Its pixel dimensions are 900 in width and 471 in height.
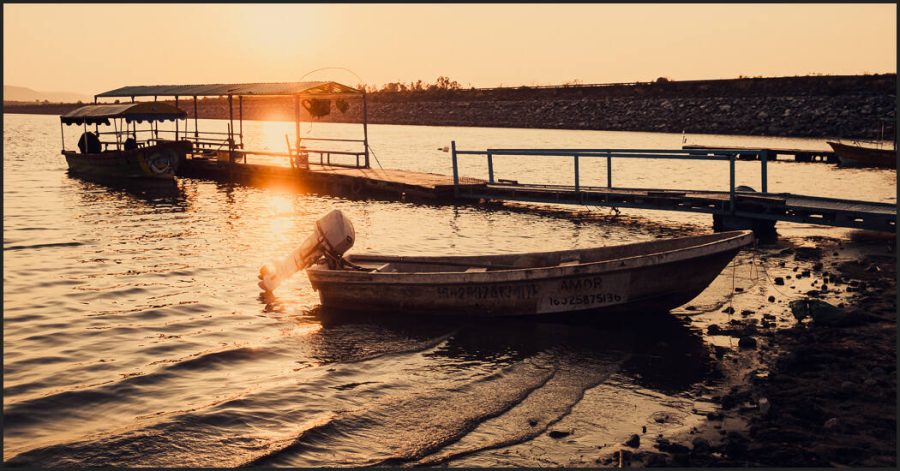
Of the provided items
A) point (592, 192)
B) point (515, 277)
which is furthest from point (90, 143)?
point (515, 277)

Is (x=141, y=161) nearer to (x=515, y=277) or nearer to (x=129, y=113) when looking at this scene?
(x=129, y=113)

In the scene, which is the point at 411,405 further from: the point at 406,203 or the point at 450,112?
the point at 450,112

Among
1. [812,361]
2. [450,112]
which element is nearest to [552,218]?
[812,361]

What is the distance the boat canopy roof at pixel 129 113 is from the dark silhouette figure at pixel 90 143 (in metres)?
0.90

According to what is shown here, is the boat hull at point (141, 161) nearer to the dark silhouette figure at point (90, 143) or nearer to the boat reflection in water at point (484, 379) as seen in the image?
the dark silhouette figure at point (90, 143)

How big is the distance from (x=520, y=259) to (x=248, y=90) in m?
25.5

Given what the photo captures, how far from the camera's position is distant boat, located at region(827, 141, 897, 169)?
34.8 meters

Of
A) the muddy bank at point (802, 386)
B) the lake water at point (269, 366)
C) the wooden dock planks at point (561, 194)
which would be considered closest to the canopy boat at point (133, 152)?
the wooden dock planks at point (561, 194)

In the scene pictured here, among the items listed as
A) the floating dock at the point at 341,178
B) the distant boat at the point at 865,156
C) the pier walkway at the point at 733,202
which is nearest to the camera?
the pier walkway at the point at 733,202

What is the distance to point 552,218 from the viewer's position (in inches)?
968

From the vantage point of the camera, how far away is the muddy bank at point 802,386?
716cm

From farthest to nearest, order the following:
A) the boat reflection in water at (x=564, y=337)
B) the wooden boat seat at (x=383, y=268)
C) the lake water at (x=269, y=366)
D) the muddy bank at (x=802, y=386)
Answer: the wooden boat seat at (x=383, y=268) < the boat reflection in water at (x=564, y=337) < the lake water at (x=269, y=366) < the muddy bank at (x=802, y=386)

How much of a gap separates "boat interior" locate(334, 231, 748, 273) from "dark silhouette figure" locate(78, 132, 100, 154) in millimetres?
29913

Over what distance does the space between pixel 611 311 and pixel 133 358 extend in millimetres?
7160
